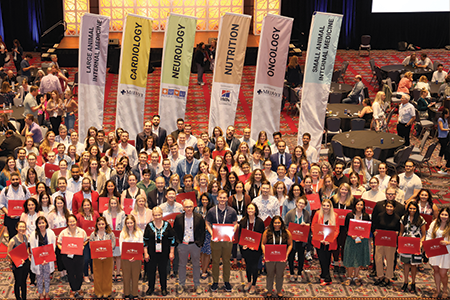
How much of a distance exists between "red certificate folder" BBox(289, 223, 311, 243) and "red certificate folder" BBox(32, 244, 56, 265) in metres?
3.23

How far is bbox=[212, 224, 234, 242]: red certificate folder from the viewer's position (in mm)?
8047

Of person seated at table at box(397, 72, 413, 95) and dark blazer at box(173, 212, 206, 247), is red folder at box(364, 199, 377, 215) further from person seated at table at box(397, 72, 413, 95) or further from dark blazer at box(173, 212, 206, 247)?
person seated at table at box(397, 72, 413, 95)

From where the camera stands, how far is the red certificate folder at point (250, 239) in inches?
310

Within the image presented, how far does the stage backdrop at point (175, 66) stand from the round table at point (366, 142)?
333 cm

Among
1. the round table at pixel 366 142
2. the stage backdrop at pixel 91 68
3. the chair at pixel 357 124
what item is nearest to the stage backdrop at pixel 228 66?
the stage backdrop at pixel 91 68

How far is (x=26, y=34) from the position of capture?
2339cm

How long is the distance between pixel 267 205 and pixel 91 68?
515 cm

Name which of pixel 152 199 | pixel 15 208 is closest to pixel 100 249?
pixel 152 199

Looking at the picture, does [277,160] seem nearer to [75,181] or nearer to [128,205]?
[128,205]

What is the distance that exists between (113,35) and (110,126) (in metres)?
9.70

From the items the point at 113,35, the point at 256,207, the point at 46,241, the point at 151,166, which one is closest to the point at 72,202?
the point at 46,241

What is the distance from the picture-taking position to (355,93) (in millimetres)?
14984

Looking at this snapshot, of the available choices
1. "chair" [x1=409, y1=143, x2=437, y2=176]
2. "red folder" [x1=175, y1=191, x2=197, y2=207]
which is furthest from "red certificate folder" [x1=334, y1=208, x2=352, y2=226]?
"chair" [x1=409, y1=143, x2=437, y2=176]

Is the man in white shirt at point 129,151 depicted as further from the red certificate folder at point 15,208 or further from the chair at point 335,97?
the chair at point 335,97
